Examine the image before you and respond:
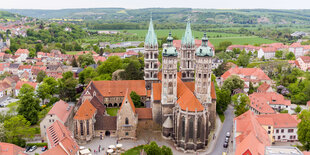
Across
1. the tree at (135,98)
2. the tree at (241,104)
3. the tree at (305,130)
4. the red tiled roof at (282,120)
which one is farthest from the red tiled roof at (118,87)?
the tree at (305,130)

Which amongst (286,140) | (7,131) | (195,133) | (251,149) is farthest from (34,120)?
(286,140)

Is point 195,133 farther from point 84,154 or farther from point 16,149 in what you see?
point 16,149

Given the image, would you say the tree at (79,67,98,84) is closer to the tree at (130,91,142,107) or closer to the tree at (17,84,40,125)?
the tree at (130,91,142,107)

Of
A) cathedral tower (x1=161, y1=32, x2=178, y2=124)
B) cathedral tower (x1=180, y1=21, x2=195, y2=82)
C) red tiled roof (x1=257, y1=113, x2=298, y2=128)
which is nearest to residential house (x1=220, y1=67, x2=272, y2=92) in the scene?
cathedral tower (x1=180, y1=21, x2=195, y2=82)

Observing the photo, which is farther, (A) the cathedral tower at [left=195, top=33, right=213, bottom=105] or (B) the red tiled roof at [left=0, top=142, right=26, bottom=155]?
(A) the cathedral tower at [left=195, top=33, right=213, bottom=105]

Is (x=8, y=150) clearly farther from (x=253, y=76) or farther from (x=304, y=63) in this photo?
(x=304, y=63)

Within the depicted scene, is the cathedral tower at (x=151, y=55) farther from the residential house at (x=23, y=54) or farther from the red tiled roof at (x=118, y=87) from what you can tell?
the residential house at (x=23, y=54)
